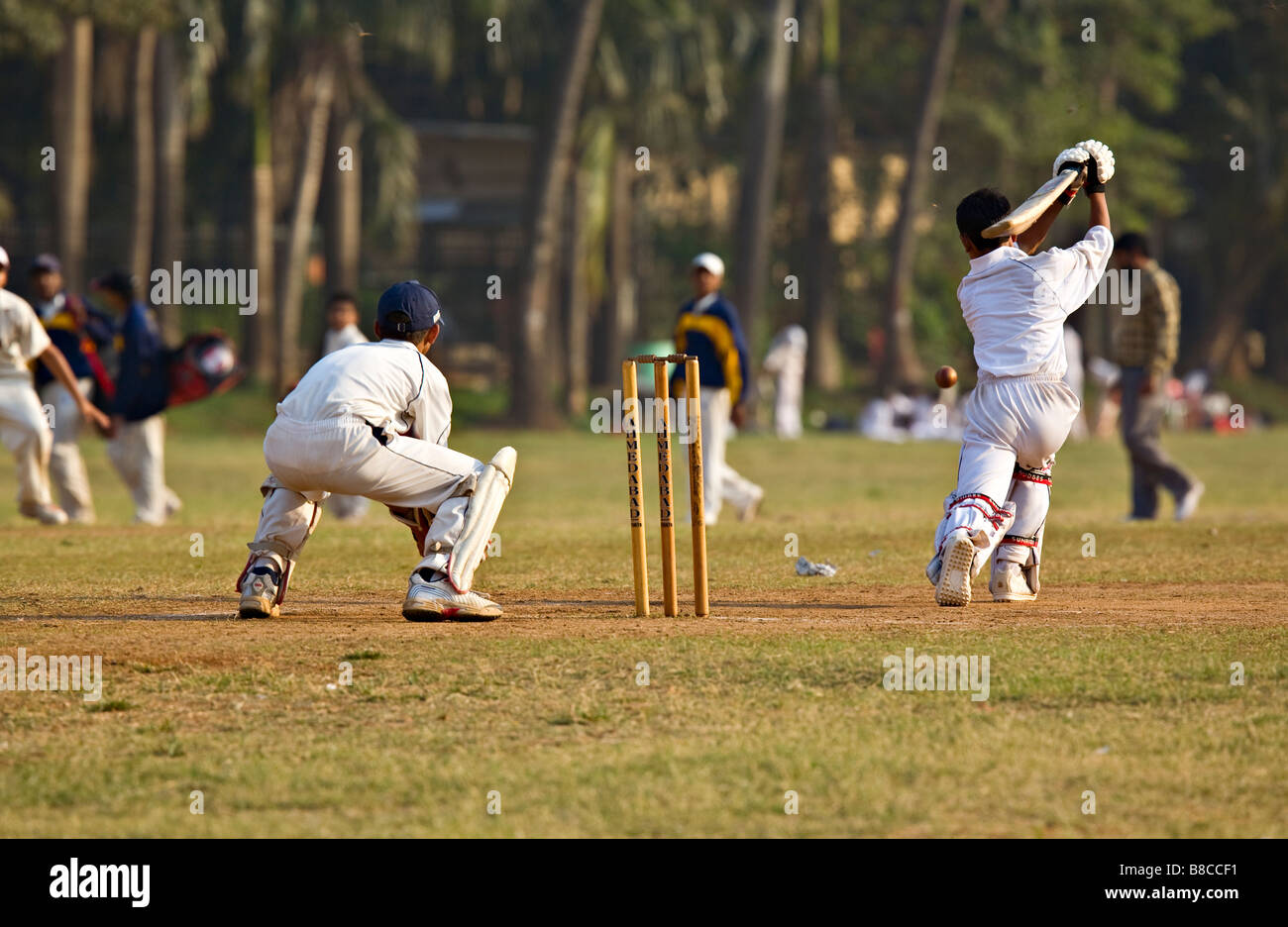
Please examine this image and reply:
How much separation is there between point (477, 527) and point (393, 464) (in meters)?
0.49

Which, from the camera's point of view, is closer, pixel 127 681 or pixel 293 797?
pixel 293 797

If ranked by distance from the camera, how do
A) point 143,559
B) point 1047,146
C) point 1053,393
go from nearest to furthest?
point 1053,393
point 143,559
point 1047,146

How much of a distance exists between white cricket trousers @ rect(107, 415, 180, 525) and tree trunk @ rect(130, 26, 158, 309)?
19.3 meters

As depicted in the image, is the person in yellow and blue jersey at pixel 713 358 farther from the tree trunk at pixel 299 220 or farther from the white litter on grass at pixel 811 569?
the tree trunk at pixel 299 220

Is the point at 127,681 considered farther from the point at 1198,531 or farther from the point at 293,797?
the point at 1198,531

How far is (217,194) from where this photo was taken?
1674 inches

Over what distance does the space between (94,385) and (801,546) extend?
6290 millimetres

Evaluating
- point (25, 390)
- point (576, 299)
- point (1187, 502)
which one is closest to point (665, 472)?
point (25, 390)

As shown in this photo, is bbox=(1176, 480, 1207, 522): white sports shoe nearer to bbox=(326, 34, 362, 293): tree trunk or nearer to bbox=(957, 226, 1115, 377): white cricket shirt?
bbox=(957, 226, 1115, 377): white cricket shirt

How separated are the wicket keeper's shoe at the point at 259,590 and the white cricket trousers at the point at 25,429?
563 cm

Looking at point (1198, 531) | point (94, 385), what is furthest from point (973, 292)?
point (94, 385)

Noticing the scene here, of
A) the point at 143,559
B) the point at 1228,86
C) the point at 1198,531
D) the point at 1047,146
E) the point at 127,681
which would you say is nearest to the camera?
the point at 127,681

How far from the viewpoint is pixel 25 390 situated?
14.1 m

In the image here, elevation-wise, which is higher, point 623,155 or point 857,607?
point 623,155
